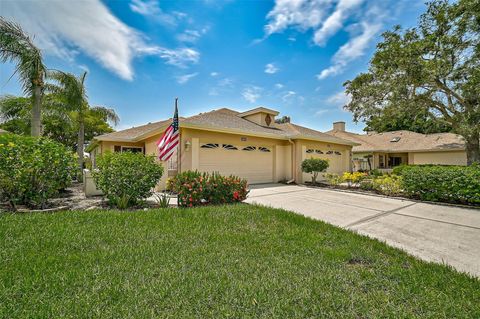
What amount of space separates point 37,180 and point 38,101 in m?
5.20

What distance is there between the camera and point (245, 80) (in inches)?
494

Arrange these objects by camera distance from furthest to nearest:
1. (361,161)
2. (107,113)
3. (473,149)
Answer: (361,161) → (107,113) → (473,149)

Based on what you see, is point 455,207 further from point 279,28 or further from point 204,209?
point 279,28

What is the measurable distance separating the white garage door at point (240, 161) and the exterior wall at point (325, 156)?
180cm

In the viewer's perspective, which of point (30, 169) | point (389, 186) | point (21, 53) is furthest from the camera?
point (389, 186)

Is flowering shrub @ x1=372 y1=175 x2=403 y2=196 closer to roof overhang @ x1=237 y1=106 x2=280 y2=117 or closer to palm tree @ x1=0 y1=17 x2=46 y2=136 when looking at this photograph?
roof overhang @ x1=237 y1=106 x2=280 y2=117

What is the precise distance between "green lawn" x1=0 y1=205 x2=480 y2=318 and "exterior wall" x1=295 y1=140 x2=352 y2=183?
9893 mm

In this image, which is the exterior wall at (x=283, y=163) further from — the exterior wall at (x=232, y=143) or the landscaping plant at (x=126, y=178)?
the landscaping plant at (x=126, y=178)

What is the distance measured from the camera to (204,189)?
659cm

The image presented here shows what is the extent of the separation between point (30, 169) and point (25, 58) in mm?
5968

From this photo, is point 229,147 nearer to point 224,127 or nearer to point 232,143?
point 232,143

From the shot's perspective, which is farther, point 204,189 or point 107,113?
point 107,113

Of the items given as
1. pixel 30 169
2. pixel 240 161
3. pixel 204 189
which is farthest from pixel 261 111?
pixel 30 169

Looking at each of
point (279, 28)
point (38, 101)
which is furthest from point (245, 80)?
point (38, 101)
